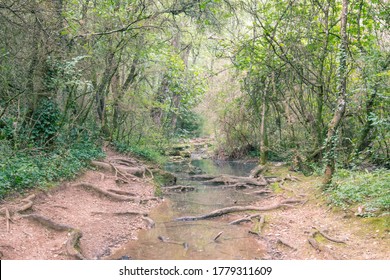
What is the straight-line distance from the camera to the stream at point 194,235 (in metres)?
7.88

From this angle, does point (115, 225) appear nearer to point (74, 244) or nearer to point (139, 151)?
point (74, 244)

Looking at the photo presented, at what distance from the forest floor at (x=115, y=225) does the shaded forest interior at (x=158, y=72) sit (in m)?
0.72

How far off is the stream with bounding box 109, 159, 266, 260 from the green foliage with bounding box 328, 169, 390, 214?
100 inches

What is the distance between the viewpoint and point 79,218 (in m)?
9.48

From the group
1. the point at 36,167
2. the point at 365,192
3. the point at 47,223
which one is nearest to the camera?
the point at 47,223

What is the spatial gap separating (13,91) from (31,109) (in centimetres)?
89

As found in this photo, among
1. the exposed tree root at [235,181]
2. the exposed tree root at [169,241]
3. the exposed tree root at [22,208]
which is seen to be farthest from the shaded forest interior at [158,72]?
the exposed tree root at [169,241]

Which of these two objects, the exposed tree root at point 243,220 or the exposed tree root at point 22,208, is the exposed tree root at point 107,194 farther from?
the exposed tree root at point 243,220

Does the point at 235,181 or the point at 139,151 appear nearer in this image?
the point at 235,181

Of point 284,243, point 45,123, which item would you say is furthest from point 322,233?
point 45,123

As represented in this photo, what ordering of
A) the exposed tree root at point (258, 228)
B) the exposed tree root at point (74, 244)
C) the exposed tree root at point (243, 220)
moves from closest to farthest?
Result: the exposed tree root at point (74, 244) → the exposed tree root at point (258, 228) → the exposed tree root at point (243, 220)

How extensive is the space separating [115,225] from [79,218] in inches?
38.5

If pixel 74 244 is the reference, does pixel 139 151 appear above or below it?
above
